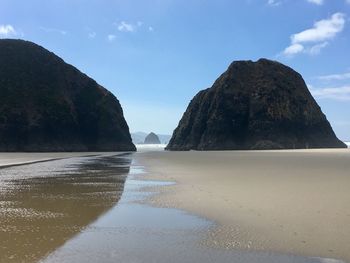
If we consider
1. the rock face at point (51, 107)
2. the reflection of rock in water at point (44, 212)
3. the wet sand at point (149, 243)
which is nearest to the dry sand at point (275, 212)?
the wet sand at point (149, 243)

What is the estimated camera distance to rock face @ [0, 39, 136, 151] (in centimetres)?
10175

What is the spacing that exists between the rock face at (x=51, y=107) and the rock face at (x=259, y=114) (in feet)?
83.0

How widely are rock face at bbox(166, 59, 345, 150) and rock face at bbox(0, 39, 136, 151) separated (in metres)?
25.3

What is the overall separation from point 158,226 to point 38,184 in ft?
39.6

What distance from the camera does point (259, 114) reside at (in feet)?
355

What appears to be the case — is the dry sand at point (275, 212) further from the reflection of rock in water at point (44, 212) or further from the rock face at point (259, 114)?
the rock face at point (259, 114)

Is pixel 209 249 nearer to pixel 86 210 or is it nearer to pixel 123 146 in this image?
pixel 86 210

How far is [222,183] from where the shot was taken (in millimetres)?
19625

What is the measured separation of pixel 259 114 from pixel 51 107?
185ft

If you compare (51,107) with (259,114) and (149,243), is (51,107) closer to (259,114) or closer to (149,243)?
(259,114)

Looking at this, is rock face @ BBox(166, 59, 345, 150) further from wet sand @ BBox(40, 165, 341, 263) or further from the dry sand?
wet sand @ BBox(40, 165, 341, 263)

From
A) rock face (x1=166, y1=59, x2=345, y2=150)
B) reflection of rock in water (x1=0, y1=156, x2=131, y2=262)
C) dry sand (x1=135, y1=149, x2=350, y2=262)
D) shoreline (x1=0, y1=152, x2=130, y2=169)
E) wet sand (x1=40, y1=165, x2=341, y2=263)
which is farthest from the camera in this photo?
rock face (x1=166, y1=59, x2=345, y2=150)

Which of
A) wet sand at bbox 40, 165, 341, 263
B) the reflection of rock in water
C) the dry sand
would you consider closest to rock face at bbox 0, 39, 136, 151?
the reflection of rock in water

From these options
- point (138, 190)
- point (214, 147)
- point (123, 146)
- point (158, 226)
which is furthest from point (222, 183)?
point (123, 146)
